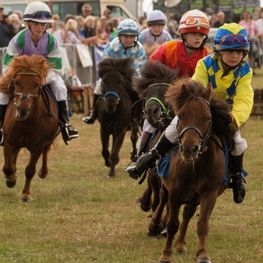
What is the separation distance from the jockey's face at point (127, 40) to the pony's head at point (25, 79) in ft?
10.2

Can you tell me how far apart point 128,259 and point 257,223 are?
2.24 metres

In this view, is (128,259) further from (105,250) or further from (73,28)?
(73,28)

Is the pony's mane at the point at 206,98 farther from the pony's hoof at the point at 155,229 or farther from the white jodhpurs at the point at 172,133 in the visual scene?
the pony's hoof at the point at 155,229

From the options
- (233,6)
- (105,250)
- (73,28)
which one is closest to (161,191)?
(105,250)

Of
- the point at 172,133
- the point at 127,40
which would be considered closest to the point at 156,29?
the point at 127,40

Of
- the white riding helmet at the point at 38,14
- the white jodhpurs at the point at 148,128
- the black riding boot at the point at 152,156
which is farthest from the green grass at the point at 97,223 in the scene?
the white riding helmet at the point at 38,14

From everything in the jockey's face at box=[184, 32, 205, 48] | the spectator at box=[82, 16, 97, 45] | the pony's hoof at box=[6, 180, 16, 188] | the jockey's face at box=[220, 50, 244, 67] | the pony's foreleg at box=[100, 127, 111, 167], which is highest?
the jockey's face at box=[220, 50, 244, 67]

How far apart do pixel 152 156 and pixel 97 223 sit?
6.30 ft

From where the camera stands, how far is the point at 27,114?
35.1 feet

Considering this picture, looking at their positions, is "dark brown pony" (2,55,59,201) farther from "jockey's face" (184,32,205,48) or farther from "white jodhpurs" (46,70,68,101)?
"jockey's face" (184,32,205,48)

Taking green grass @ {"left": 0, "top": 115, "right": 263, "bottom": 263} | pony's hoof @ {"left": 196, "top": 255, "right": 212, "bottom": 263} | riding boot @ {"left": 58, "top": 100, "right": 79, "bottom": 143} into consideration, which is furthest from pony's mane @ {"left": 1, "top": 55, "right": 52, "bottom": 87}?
pony's hoof @ {"left": 196, "top": 255, "right": 212, "bottom": 263}

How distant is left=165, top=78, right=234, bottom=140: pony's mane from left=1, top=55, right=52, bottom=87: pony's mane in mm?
3299

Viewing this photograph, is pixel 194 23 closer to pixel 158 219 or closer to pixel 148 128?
pixel 148 128

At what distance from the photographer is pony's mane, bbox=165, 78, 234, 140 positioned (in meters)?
7.51
